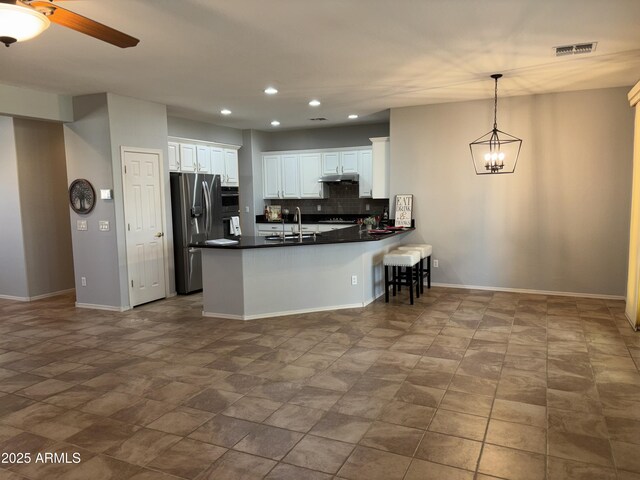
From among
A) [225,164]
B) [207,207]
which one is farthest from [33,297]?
[225,164]

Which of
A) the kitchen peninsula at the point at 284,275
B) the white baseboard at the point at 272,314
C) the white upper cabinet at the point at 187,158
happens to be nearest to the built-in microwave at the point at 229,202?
the white upper cabinet at the point at 187,158

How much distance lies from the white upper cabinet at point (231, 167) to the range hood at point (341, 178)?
5.56 ft

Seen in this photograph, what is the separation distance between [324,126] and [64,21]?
21.7 feet

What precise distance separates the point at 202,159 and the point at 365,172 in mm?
2962

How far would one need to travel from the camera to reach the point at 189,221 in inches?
263

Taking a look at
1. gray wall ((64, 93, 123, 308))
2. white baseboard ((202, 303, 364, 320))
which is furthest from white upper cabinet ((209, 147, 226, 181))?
white baseboard ((202, 303, 364, 320))

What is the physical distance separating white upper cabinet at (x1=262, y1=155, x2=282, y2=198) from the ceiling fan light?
6.92 m

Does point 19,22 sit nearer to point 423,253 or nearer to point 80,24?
point 80,24

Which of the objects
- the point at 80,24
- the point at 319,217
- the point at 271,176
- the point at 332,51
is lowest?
the point at 319,217

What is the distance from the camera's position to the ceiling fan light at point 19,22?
6.91ft

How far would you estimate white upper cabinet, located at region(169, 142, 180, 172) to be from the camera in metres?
7.26

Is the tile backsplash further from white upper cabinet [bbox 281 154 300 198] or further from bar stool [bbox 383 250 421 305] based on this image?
bar stool [bbox 383 250 421 305]

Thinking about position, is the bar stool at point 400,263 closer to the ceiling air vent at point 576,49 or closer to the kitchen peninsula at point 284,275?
the kitchen peninsula at point 284,275

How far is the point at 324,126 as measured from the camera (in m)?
8.80
